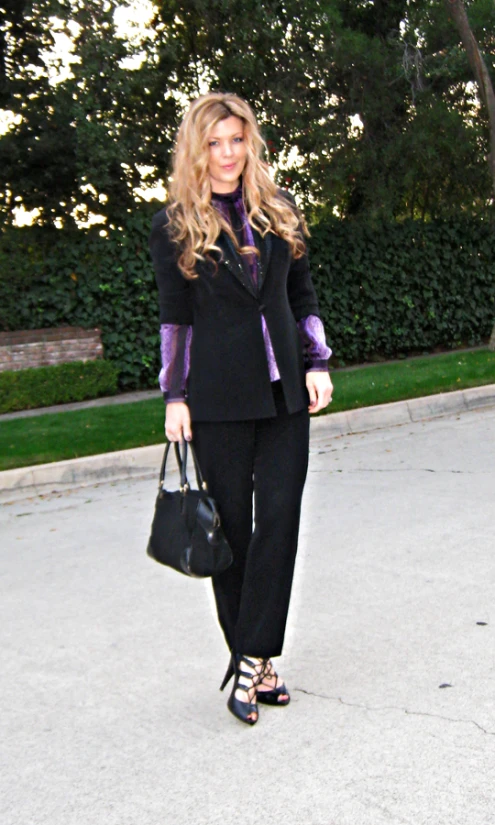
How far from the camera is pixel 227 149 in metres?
3.46

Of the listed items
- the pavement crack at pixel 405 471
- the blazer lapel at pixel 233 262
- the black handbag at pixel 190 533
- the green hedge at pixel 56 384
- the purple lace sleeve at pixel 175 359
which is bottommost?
the pavement crack at pixel 405 471

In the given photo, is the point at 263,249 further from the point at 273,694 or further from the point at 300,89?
the point at 300,89

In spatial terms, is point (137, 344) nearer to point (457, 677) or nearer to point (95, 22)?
point (95, 22)

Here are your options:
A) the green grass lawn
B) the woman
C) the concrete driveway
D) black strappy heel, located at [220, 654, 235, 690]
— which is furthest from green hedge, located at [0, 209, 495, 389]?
the woman

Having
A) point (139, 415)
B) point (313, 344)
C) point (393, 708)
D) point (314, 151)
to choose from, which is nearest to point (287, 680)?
point (393, 708)

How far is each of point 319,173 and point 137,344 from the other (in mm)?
3647

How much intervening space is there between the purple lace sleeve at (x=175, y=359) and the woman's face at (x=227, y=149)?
20.3 inches

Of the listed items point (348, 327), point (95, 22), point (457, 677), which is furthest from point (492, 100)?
point (457, 677)

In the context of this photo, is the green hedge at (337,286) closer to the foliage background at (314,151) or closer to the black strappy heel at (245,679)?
the foliage background at (314,151)

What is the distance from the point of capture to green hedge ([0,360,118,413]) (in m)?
13.7

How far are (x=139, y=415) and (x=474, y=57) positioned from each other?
25.5 feet

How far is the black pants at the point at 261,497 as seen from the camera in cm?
356

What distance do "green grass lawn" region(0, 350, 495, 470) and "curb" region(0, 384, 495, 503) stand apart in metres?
0.32

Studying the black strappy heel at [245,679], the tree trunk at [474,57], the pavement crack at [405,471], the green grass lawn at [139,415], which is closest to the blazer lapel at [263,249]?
the black strappy heel at [245,679]
